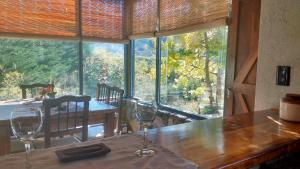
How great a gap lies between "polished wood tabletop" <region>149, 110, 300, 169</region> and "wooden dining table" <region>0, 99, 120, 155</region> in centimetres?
162

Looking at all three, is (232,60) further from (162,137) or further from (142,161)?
(142,161)

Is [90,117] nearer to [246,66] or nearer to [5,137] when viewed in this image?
[5,137]

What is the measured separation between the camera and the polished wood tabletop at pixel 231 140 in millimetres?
974

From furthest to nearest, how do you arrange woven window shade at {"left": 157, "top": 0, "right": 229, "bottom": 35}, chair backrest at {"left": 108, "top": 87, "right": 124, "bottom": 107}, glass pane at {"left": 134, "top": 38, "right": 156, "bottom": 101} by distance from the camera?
glass pane at {"left": 134, "top": 38, "right": 156, "bottom": 101}, chair backrest at {"left": 108, "top": 87, "right": 124, "bottom": 107}, woven window shade at {"left": 157, "top": 0, "right": 229, "bottom": 35}

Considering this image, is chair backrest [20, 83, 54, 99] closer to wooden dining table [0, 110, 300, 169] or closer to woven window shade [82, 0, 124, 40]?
woven window shade [82, 0, 124, 40]

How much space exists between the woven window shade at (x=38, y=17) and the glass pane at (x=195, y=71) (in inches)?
59.0

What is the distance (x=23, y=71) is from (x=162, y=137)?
3148 mm

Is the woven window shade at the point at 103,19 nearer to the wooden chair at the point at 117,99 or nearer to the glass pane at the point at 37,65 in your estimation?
the glass pane at the point at 37,65

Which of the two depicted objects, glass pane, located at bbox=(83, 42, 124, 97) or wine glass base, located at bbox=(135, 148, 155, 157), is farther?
glass pane, located at bbox=(83, 42, 124, 97)

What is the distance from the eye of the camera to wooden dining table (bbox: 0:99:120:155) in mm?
2380

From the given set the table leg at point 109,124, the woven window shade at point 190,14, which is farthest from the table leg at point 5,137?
the woven window shade at point 190,14

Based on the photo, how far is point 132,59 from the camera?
4.54 metres

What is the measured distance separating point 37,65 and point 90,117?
1504 mm

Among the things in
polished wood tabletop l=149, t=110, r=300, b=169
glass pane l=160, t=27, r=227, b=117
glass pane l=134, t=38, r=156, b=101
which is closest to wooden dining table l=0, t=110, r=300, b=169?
polished wood tabletop l=149, t=110, r=300, b=169
